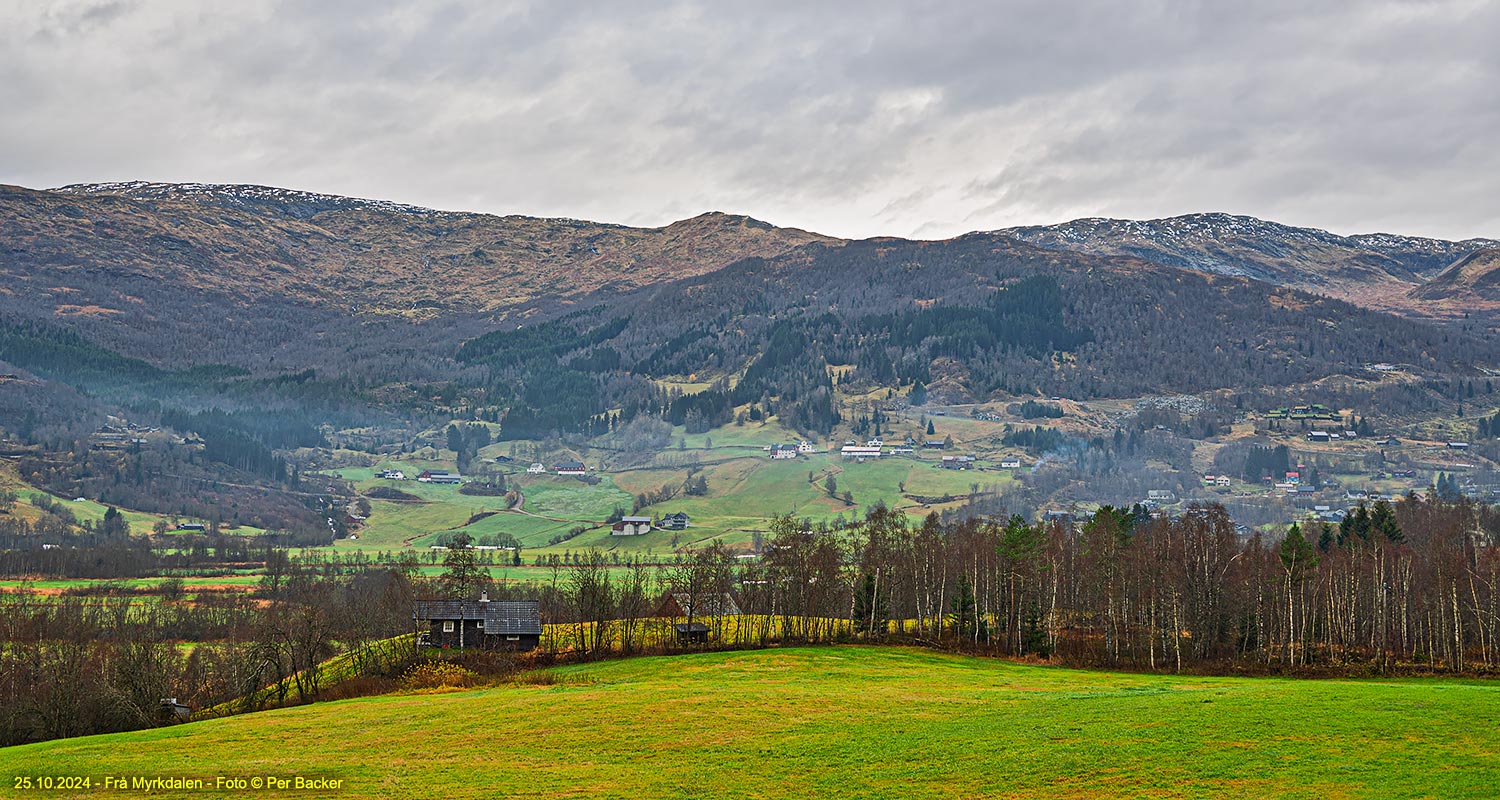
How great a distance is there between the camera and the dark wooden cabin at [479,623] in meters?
102

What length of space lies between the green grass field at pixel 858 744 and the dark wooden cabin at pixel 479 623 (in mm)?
37969

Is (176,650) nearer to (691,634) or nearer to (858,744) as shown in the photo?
(691,634)

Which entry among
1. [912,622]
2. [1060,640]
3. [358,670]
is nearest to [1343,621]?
[1060,640]

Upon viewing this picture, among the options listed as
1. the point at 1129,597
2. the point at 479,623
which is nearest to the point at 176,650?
the point at 479,623

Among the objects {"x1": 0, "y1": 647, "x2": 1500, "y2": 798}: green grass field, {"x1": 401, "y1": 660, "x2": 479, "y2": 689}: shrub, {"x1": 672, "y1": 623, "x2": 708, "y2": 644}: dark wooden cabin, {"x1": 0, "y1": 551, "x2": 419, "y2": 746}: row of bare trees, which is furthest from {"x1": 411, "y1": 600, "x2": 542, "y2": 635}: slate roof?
{"x1": 0, "y1": 647, "x2": 1500, "y2": 798}: green grass field

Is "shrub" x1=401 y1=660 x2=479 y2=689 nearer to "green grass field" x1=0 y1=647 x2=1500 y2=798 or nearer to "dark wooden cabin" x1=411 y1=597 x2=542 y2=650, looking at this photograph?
"green grass field" x1=0 y1=647 x2=1500 y2=798

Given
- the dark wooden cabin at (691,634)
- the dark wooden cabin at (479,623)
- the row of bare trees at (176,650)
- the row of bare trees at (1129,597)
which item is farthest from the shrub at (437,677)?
the dark wooden cabin at (691,634)

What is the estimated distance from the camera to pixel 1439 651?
291 ft

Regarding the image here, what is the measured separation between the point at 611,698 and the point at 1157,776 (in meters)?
30.3

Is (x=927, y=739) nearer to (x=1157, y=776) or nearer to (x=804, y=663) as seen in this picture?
(x=1157, y=776)

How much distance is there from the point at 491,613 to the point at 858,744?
67.1 metres

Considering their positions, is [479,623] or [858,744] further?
[479,623]

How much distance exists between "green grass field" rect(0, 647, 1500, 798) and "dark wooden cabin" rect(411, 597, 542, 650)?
38.0 m

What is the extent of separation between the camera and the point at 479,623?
105062mm
